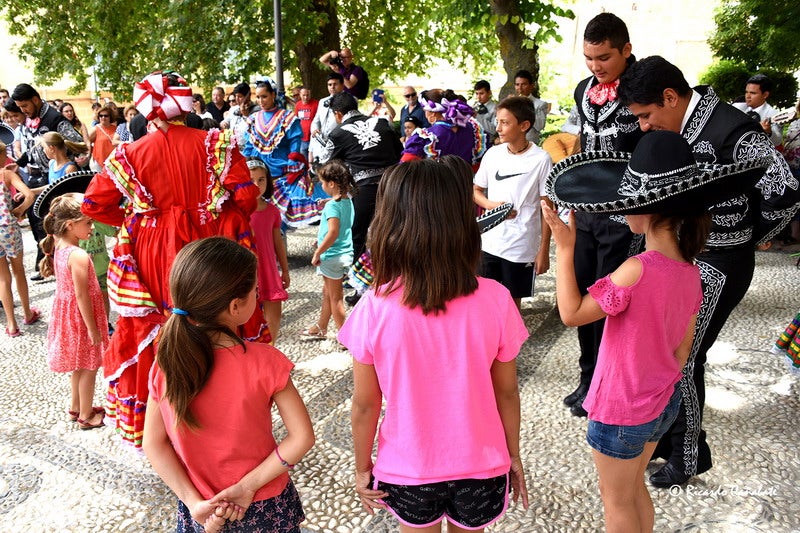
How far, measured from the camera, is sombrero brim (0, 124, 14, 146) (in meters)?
7.13

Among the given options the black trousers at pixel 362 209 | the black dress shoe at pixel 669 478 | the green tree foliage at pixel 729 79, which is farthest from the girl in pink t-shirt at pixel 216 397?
the green tree foliage at pixel 729 79

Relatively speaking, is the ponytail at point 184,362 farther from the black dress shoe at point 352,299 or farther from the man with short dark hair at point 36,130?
the man with short dark hair at point 36,130

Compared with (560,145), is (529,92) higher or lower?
higher

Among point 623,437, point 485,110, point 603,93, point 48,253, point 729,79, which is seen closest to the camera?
point 623,437

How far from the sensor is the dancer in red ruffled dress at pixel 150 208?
301 centimetres

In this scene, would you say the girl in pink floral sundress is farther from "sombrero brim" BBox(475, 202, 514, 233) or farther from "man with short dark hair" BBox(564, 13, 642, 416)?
"man with short dark hair" BBox(564, 13, 642, 416)

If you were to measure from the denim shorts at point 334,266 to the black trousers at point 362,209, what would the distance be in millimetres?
763

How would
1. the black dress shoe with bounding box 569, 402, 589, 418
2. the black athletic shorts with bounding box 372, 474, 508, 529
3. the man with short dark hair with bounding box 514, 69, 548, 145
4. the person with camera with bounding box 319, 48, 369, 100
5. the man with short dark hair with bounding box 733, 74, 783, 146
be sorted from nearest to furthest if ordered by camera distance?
1. the black athletic shorts with bounding box 372, 474, 508, 529
2. the black dress shoe with bounding box 569, 402, 589, 418
3. the man with short dark hair with bounding box 733, 74, 783, 146
4. the man with short dark hair with bounding box 514, 69, 548, 145
5. the person with camera with bounding box 319, 48, 369, 100

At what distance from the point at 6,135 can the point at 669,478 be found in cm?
758

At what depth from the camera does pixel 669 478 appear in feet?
9.35

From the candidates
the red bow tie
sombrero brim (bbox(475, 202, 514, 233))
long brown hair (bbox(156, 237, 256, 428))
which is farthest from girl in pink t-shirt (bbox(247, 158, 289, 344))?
long brown hair (bbox(156, 237, 256, 428))

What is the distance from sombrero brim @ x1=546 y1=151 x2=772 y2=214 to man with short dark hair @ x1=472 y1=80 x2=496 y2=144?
21.5ft

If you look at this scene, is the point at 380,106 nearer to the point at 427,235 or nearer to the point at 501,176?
the point at 501,176

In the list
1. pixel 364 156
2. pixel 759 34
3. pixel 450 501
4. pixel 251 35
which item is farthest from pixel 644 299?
pixel 759 34
